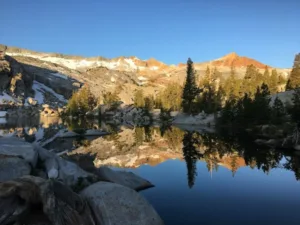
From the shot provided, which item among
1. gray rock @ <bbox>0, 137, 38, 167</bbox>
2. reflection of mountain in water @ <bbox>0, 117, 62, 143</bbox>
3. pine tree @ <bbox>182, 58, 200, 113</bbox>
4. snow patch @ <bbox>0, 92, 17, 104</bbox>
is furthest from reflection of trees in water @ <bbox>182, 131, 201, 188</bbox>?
snow patch @ <bbox>0, 92, 17, 104</bbox>

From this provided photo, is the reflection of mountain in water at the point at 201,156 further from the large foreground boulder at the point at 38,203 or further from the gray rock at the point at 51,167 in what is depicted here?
the large foreground boulder at the point at 38,203

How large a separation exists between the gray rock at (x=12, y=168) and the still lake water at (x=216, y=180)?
252 inches

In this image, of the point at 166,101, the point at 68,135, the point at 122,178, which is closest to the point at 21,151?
the point at 122,178

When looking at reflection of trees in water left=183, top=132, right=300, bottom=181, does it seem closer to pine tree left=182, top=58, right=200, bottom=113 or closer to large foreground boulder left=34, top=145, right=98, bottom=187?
large foreground boulder left=34, top=145, right=98, bottom=187

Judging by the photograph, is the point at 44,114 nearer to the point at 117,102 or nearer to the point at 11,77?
the point at 117,102

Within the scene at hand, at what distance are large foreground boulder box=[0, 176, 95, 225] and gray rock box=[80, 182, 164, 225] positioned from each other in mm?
663

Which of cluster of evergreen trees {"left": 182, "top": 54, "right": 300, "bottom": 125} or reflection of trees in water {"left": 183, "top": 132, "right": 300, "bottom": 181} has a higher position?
cluster of evergreen trees {"left": 182, "top": 54, "right": 300, "bottom": 125}

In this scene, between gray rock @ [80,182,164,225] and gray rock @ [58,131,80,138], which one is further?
gray rock @ [58,131,80,138]

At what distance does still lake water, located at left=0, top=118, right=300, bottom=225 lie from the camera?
14.4m

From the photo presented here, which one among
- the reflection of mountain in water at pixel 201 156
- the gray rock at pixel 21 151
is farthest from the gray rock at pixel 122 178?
the reflection of mountain in water at pixel 201 156

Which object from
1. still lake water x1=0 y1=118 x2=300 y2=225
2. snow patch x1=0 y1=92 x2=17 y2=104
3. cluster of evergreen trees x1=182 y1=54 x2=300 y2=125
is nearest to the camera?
still lake water x1=0 y1=118 x2=300 y2=225

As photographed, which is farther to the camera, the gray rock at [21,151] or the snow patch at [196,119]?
the snow patch at [196,119]

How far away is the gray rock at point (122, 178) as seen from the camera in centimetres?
1600

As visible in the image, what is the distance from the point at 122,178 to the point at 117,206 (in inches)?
268
